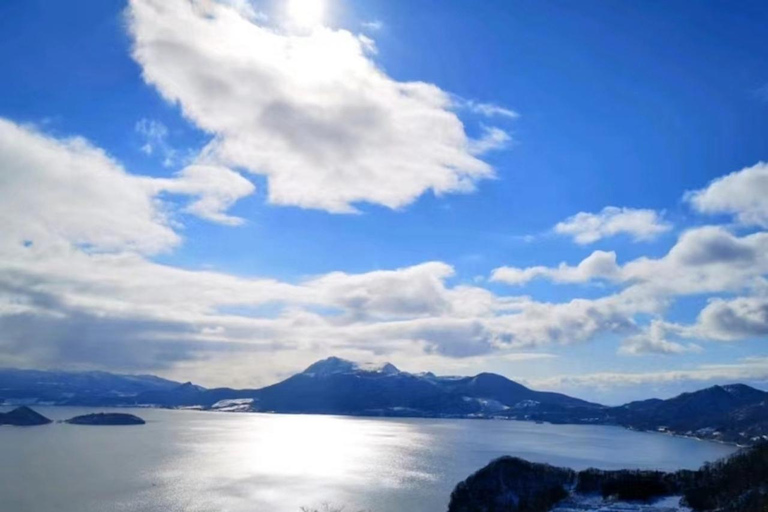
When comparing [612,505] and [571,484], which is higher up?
[571,484]

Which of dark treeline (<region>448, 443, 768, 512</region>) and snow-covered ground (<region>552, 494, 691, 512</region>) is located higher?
dark treeline (<region>448, 443, 768, 512</region>)

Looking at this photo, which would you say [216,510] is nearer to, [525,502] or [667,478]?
[525,502]

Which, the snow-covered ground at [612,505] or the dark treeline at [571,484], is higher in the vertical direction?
the dark treeline at [571,484]

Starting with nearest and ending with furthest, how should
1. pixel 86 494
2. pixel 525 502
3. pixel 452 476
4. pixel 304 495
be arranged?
pixel 525 502
pixel 86 494
pixel 304 495
pixel 452 476

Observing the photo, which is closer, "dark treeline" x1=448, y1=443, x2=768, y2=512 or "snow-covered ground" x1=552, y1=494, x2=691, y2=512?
"snow-covered ground" x1=552, y1=494, x2=691, y2=512

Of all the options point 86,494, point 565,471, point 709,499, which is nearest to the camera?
point 709,499

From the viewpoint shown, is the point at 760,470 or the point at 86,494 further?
the point at 86,494

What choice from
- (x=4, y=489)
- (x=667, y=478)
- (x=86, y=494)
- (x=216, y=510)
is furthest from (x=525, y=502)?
(x=4, y=489)

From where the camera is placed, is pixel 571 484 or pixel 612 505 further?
pixel 571 484

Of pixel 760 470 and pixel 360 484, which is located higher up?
pixel 760 470

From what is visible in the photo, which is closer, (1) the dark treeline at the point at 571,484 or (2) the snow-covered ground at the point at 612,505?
(2) the snow-covered ground at the point at 612,505
